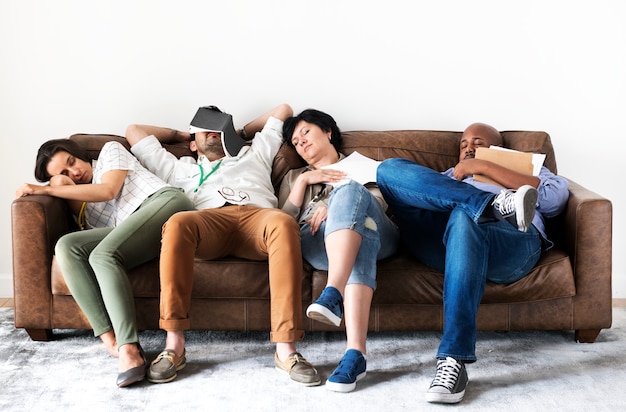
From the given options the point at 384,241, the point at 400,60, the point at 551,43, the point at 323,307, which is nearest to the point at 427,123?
the point at 400,60

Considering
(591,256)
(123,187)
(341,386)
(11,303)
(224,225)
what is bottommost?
(11,303)

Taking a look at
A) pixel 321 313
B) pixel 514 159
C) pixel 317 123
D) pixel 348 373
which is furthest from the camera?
pixel 317 123

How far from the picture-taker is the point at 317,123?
326 cm

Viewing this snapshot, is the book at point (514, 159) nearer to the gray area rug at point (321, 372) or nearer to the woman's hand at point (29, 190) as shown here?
the gray area rug at point (321, 372)

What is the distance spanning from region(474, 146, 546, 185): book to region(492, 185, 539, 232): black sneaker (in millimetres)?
506

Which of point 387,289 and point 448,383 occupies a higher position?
point 387,289

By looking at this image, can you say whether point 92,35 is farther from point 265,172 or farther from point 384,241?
point 384,241

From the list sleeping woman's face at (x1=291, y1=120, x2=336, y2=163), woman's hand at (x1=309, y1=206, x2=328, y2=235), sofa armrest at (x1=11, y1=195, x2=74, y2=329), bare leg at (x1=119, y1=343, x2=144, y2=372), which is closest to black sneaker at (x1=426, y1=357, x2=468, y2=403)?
woman's hand at (x1=309, y1=206, x2=328, y2=235)

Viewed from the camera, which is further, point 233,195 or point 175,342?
point 233,195

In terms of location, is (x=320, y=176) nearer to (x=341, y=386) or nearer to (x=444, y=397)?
(x=341, y=386)

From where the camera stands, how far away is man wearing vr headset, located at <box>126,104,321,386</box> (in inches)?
101

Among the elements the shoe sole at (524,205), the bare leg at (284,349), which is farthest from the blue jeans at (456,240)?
the bare leg at (284,349)

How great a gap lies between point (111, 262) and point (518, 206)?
1403 millimetres

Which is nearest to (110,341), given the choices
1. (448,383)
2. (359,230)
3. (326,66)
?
(359,230)
